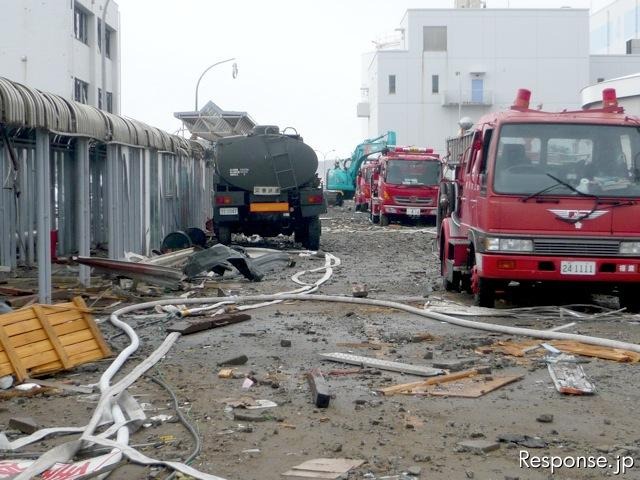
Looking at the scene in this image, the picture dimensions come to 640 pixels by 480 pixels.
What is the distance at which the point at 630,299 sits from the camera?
12125mm

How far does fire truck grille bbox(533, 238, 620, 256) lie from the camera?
11320 mm

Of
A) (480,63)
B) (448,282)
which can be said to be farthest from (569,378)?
(480,63)

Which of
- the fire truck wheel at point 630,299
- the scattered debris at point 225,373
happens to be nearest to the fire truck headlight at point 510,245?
the fire truck wheel at point 630,299

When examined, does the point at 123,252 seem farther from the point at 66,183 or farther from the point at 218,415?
the point at 218,415

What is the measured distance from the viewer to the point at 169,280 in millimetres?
13836

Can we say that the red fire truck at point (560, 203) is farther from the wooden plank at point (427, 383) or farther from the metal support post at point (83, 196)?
the metal support post at point (83, 196)

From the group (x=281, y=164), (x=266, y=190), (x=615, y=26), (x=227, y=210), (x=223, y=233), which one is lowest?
(x=223, y=233)

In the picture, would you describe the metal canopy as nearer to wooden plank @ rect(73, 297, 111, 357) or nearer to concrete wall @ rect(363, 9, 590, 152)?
wooden plank @ rect(73, 297, 111, 357)

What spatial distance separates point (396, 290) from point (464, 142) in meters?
2.48

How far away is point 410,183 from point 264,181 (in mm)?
12274

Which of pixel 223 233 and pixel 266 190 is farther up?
pixel 266 190

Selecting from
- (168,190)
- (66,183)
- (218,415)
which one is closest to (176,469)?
(218,415)

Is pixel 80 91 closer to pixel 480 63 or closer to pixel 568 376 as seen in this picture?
pixel 480 63

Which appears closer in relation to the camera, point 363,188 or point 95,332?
point 95,332
